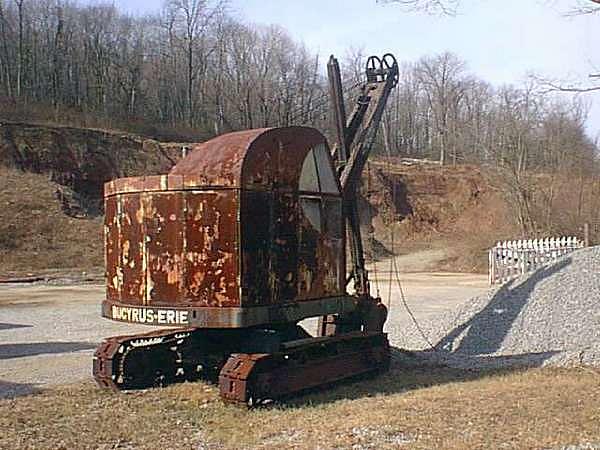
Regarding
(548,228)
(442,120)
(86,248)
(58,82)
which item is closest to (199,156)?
(86,248)

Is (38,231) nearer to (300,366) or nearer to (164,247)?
(164,247)

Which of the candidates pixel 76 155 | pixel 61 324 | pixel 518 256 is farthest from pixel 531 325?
pixel 76 155

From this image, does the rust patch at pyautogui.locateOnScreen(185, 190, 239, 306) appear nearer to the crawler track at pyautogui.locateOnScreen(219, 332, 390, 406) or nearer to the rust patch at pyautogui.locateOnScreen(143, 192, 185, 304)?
the rust patch at pyautogui.locateOnScreen(143, 192, 185, 304)

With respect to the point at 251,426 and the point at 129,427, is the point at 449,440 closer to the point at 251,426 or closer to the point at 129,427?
the point at 251,426

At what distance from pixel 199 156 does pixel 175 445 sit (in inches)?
155

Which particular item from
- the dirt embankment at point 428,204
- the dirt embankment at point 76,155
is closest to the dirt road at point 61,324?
the dirt embankment at point 76,155

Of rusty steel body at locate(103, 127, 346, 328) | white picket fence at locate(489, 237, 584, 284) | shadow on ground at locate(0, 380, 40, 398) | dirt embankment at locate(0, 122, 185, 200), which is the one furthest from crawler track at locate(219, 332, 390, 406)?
dirt embankment at locate(0, 122, 185, 200)

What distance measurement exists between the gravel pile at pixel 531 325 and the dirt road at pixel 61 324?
230 centimetres

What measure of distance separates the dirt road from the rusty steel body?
107 inches

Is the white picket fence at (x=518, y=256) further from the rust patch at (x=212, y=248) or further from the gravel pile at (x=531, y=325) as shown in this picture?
the rust patch at (x=212, y=248)

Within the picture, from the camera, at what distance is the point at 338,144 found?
1285cm

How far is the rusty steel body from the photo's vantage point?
9.73 metres

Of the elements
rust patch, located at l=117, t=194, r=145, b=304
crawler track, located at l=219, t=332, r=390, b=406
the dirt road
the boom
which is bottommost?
the dirt road

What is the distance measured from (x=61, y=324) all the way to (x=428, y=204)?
5222cm
